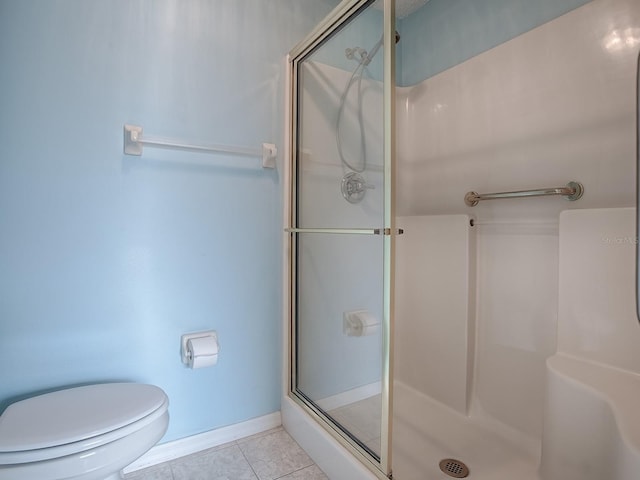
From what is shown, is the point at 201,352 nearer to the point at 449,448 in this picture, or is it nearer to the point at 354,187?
the point at 354,187

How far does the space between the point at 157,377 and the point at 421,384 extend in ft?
4.41

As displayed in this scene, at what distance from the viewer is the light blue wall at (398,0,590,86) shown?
1.51 meters

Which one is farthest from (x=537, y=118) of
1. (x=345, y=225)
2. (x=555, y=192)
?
(x=345, y=225)

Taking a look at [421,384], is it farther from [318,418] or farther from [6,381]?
[6,381]

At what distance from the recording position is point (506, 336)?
1.53 meters

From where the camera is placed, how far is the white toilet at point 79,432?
0.87 m

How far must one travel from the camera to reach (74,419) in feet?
3.22

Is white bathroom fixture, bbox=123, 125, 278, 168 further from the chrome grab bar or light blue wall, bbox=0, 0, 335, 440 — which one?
the chrome grab bar

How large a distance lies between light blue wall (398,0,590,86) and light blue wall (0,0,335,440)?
2.45ft

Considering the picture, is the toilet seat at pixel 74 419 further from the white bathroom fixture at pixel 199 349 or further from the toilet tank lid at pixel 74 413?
the white bathroom fixture at pixel 199 349

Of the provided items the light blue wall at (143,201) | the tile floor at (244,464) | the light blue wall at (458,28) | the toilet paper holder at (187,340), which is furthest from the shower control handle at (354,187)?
the tile floor at (244,464)

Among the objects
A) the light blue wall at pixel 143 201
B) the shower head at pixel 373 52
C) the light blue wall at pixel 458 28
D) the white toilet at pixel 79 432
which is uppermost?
the light blue wall at pixel 458 28

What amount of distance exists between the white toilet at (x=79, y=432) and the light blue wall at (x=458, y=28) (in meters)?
2.15

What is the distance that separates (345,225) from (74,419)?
1.12m
